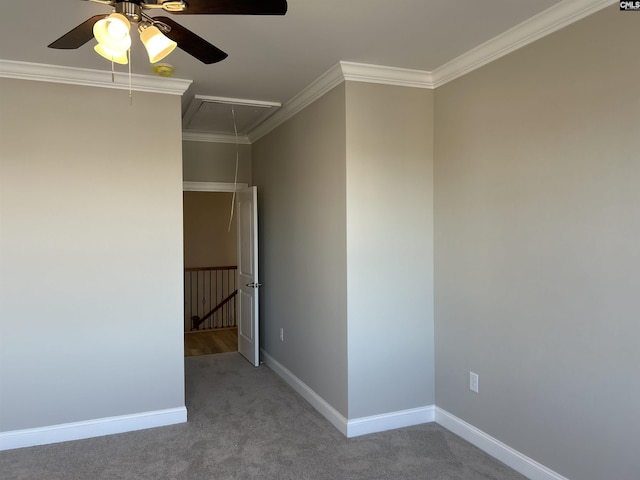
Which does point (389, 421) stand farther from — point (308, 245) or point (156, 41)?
point (156, 41)

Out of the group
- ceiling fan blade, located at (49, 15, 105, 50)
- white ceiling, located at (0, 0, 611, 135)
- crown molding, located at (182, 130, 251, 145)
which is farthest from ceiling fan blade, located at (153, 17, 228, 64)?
crown molding, located at (182, 130, 251, 145)

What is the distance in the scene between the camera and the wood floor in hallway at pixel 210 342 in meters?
5.97

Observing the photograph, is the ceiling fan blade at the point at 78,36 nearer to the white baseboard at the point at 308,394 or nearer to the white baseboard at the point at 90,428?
the white baseboard at the point at 90,428

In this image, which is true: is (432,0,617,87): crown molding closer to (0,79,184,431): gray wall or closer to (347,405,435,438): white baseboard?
(0,79,184,431): gray wall

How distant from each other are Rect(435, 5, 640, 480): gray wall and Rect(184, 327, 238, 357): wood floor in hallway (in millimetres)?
3339

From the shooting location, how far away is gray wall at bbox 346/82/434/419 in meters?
3.46

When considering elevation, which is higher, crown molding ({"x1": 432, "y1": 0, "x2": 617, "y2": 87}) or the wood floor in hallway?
crown molding ({"x1": 432, "y1": 0, "x2": 617, "y2": 87})

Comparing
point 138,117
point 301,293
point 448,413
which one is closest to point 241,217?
point 301,293

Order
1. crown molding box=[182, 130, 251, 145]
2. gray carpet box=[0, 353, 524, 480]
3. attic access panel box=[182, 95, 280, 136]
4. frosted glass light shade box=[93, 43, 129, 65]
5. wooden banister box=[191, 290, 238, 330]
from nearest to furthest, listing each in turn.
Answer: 1. frosted glass light shade box=[93, 43, 129, 65]
2. gray carpet box=[0, 353, 524, 480]
3. attic access panel box=[182, 95, 280, 136]
4. crown molding box=[182, 130, 251, 145]
5. wooden banister box=[191, 290, 238, 330]

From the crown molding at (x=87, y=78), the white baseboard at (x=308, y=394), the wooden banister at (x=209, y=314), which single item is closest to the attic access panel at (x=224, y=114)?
the crown molding at (x=87, y=78)

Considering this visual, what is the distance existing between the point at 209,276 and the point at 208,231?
1230mm

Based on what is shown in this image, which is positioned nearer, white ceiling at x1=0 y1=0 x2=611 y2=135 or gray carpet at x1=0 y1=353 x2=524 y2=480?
white ceiling at x1=0 y1=0 x2=611 y2=135

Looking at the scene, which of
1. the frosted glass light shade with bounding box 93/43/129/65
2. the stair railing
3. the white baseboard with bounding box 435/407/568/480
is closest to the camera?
the frosted glass light shade with bounding box 93/43/129/65

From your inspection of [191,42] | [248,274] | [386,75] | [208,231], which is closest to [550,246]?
[386,75]
